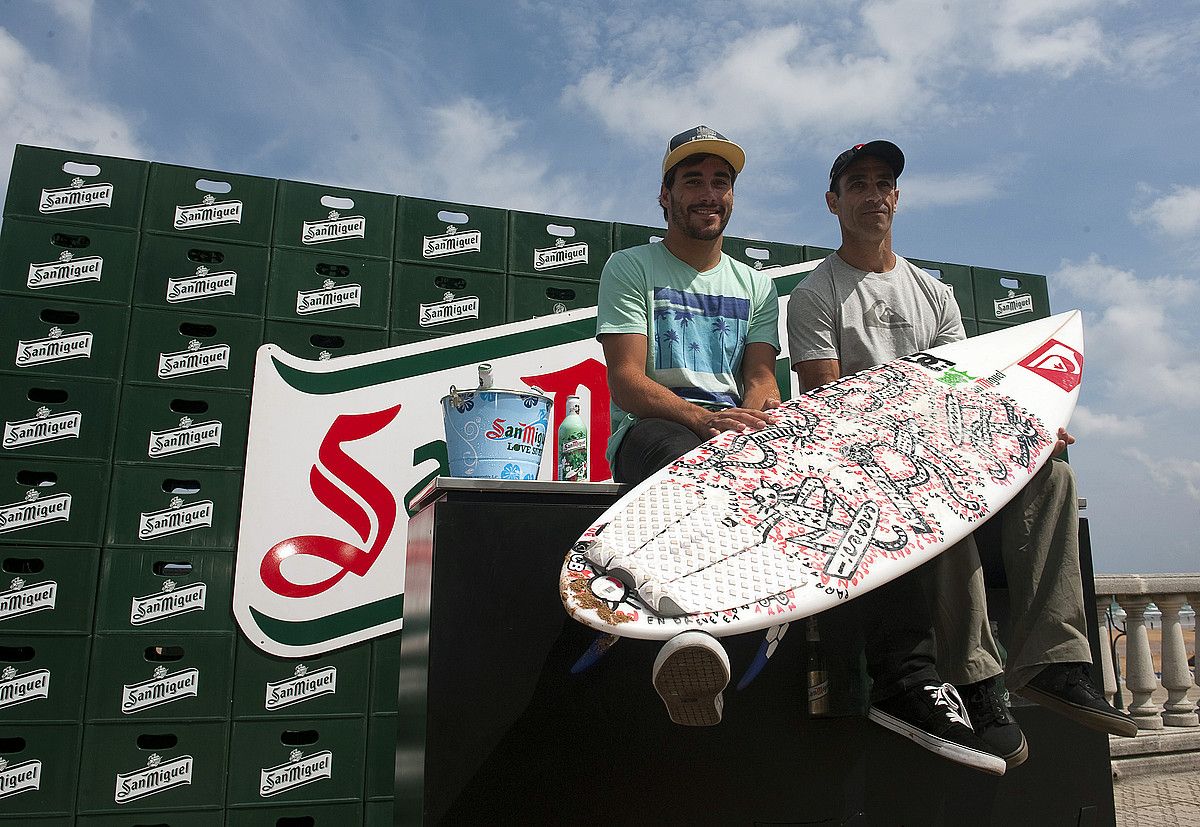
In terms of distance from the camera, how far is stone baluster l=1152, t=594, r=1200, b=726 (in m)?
4.46

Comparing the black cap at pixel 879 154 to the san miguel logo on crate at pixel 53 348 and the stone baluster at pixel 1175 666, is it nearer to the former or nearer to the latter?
the san miguel logo on crate at pixel 53 348

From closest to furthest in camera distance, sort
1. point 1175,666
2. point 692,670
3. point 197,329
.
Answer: point 692,670
point 197,329
point 1175,666

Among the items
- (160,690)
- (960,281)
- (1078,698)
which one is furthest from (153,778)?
(960,281)

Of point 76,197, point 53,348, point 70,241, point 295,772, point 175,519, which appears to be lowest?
point 295,772

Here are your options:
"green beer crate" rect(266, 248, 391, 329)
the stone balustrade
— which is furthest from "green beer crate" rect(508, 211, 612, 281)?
the stone balustrade

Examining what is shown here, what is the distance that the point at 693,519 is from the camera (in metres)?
1.62

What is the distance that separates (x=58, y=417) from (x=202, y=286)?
2.14 feet

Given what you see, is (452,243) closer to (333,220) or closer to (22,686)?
(333,220)

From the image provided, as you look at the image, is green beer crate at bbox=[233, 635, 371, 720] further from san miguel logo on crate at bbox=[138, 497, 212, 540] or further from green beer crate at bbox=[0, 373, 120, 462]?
green beer crate at bbox=[0, 373, 120, 462]

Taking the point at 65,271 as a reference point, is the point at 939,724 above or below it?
below

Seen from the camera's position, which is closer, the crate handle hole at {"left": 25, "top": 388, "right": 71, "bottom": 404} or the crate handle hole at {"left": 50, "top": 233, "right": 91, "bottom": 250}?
the crate handle hole at {"left": 25, "top": 388, "right": 71, "bottom": 404}

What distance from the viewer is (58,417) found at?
2.98m

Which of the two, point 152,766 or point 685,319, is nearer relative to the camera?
point 685,319

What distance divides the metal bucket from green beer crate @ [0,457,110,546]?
169 centimetres
